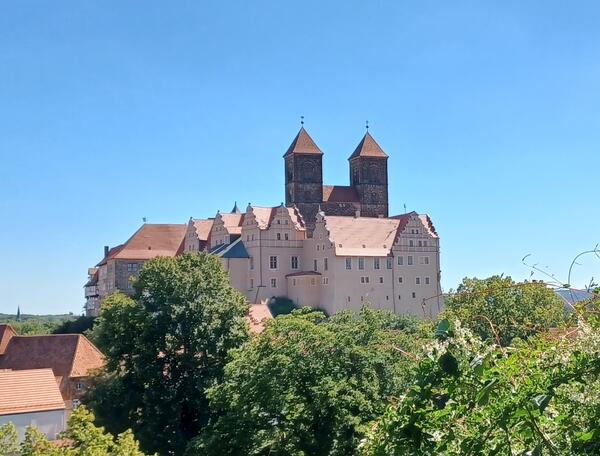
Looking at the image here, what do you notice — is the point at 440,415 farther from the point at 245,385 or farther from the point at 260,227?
the point at 260,227

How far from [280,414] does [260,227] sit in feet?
195

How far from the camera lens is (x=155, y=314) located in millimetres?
27344

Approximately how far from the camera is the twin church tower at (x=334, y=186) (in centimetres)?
8661

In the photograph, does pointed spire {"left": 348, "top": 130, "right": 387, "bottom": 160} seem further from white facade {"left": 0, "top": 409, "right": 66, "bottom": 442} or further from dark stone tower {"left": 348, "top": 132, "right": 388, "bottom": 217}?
white facade {"left": 0, "top": 409, "right": 66, "bottom": 442}

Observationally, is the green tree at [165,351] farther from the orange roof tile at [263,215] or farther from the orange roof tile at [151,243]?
the orange roof tile at [151,243]

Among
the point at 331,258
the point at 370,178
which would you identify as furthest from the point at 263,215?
the point at 370,178

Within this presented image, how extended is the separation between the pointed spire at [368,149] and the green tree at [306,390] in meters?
72.9

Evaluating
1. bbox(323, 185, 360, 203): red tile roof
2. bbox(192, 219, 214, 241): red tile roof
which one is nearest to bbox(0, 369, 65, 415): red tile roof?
bbox(192, 219, 214, 241): red tile roof

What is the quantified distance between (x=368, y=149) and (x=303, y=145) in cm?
856

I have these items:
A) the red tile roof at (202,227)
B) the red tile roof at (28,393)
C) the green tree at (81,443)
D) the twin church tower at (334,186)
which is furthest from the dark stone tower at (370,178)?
the green tree at (81,443)

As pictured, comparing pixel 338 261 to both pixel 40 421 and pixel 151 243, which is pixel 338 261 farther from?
pixel 40 421

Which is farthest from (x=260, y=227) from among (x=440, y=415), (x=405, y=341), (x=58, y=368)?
(x=440, y=415)

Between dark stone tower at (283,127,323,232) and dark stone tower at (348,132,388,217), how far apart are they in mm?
5230

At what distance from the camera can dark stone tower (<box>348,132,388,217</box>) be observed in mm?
89812
